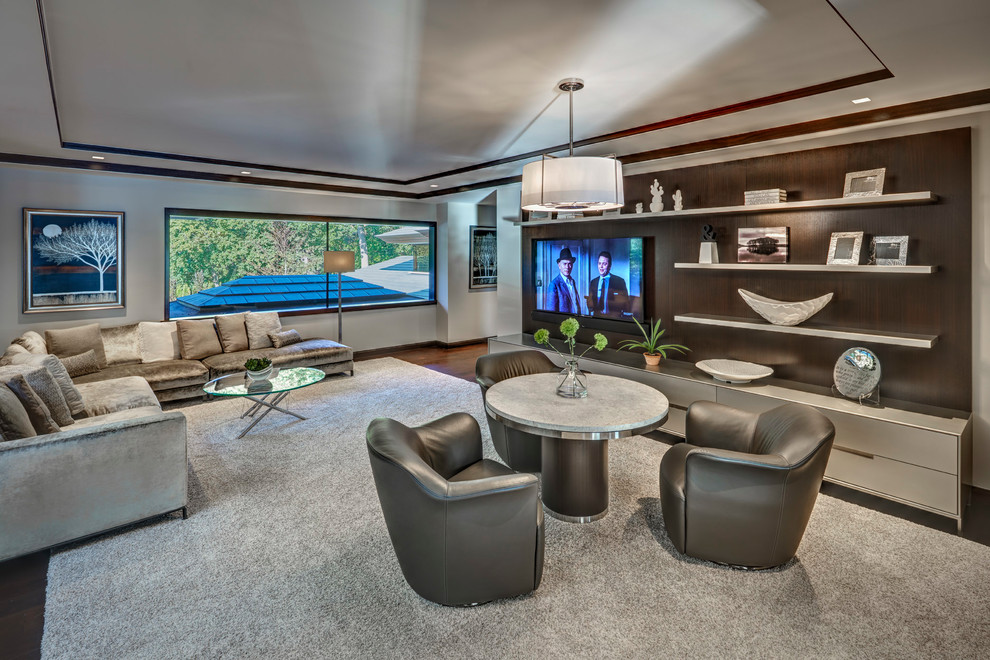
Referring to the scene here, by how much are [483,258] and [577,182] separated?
5.86m

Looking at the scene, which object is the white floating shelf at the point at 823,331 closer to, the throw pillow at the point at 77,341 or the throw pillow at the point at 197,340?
the throw pillow at the point at 197,340

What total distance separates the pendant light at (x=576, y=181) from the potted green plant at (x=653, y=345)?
196 centimetres

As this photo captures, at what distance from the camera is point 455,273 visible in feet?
27.1

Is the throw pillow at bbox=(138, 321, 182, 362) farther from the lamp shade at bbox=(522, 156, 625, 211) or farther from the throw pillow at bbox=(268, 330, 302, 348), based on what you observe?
the lamp shade at bbox=(522, 156, 625, 211)

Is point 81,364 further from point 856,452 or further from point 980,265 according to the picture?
point 980,265

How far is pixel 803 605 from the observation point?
6.98 feet

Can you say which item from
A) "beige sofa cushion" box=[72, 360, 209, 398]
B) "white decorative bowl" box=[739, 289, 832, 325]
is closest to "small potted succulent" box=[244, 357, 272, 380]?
"beige sofa cushion" box=[72, 360, 209, 398]

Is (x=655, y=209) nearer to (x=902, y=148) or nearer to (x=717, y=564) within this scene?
(x=902, y=148)

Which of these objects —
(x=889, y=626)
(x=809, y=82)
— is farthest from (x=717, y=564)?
(x=809, y=82)

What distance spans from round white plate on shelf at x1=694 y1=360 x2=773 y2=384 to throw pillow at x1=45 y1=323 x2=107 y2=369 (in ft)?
18.2

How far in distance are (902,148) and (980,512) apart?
224cm

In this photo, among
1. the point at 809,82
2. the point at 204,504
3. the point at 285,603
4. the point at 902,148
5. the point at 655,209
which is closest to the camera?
the point at 285,603

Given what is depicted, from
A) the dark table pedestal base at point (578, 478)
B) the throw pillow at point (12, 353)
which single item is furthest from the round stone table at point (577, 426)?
the throw pillow at point (12, 353)

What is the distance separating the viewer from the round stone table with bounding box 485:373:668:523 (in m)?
2.48
